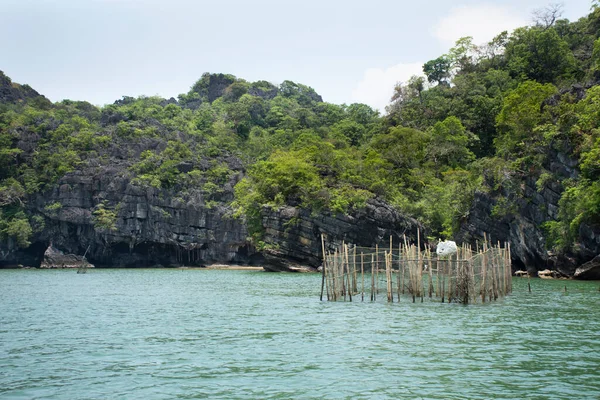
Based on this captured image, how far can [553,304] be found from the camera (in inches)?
932

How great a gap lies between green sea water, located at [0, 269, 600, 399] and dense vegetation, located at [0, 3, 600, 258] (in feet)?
62.1

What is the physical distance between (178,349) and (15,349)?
4.07 metres

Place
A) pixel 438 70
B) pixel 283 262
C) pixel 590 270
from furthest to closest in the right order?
pixel 438 70 < pixel 283 262 < pixel 590 270

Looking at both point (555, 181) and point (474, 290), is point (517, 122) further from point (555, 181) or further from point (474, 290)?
point (474, 290)

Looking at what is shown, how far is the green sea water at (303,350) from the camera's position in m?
11.1

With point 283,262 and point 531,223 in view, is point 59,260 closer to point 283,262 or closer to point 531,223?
point 283,262

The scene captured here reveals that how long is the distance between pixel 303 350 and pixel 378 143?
54841mm

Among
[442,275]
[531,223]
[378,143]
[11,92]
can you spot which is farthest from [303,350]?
[11,92]

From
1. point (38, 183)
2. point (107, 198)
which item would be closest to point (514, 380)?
point (107, 198)

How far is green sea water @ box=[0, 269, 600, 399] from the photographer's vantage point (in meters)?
11.1

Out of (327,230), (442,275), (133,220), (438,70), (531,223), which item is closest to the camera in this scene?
(442,275)

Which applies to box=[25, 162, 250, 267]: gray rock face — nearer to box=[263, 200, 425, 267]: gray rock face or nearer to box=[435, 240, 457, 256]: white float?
box=[263, 200, 425, 267]: gray rock face

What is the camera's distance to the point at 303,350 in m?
14.8

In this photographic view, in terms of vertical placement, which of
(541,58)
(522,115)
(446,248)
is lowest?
(446,248)
